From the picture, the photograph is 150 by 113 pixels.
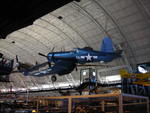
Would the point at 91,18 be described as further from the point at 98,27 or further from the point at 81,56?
the point at 81,56

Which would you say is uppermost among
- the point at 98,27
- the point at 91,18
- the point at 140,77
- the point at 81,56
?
Answer: the point at 91,18

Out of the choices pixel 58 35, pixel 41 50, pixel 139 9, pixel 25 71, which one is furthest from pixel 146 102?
pixel 41 50

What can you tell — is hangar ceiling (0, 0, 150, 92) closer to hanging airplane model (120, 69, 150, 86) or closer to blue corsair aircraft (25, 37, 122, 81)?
blue corsair aircraft (25, 37, 122, 81)

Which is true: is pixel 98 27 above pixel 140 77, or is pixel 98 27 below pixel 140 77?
above

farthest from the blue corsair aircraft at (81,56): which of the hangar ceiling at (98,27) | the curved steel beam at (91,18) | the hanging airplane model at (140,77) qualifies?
the curved steel beam at (91,18)

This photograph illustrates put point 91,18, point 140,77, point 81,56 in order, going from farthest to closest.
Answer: point 91,18
point 81,56
point 140,77

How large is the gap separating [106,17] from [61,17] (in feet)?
20.5

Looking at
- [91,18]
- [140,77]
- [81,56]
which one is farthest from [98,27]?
[140,77]

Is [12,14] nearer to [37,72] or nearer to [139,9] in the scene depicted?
[139,9]

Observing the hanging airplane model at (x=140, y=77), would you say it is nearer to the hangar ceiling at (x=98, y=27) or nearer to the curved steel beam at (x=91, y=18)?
the hangar ceiling at (x=98, y=27)

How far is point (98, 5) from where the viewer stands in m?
25.9

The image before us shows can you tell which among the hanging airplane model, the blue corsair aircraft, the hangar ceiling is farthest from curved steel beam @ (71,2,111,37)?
the hanging airplane model

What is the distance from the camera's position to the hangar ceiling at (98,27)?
25.2 m

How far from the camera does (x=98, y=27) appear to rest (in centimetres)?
2891
